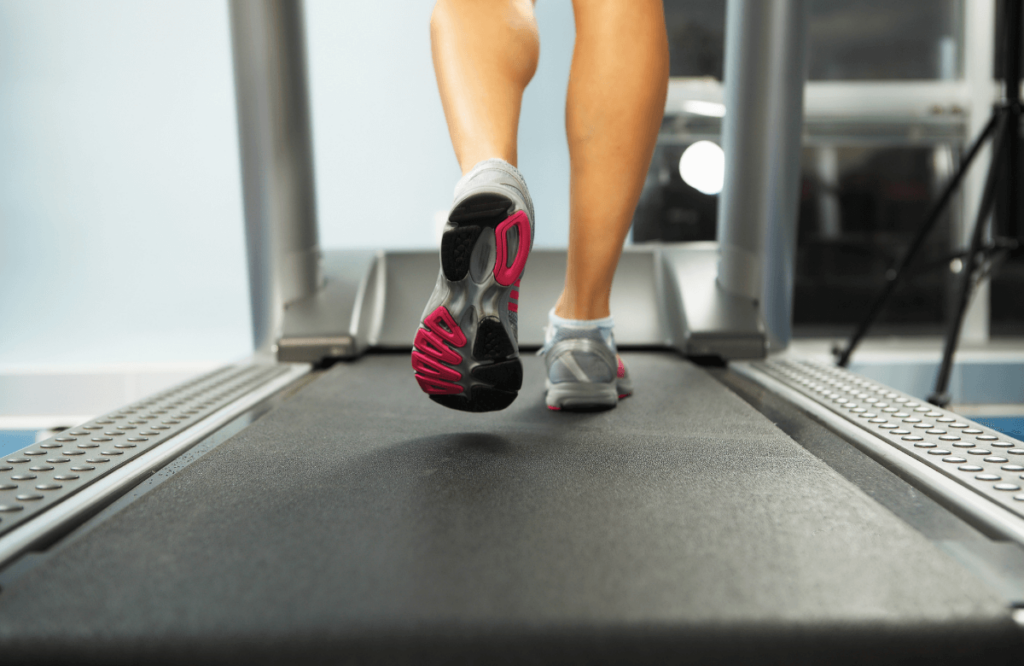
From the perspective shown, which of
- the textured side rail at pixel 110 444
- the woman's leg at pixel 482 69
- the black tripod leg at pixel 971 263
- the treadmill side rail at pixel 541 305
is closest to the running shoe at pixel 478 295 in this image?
the woman's leg at pixel 482 69

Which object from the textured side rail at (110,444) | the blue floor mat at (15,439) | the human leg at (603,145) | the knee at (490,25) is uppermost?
the knee at (490,25)

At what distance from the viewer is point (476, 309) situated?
759 millimetres

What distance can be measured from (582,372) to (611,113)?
36 centimetres

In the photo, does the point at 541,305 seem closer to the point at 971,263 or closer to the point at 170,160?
the point at 971,263

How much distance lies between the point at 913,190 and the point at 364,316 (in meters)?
1.99

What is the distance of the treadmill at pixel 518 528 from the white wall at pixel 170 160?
3.36ft

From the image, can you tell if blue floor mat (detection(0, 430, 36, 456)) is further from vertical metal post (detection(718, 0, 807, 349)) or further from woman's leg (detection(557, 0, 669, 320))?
vertical metal post (detection(718, 0, 807, 349))

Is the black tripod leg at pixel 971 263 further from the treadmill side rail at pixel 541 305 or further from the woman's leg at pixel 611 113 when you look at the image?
the woman's leg at pixel 611 113

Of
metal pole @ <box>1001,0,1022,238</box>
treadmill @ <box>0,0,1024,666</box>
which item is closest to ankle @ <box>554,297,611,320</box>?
treadmill @ <box>0,0,1024,666</box>

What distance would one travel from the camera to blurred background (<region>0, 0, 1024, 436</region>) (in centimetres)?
208

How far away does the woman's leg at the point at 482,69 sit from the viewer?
873mm

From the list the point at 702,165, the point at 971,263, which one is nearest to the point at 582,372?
the point at 971,263

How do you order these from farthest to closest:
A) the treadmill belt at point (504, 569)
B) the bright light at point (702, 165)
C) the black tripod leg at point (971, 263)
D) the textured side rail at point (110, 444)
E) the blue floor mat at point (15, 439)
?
the bright light at point (702, 165)
the blue floor mat at point (15, 439)
the black tripod leg at point (971, 263)
the textured side rail at point (110, 444)
the treadmill belt at point (504, 569)

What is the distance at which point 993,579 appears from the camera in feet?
1.66
